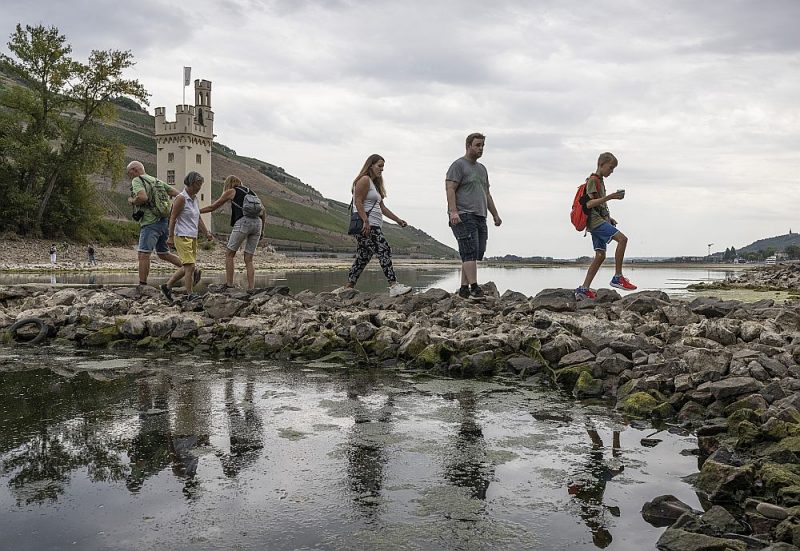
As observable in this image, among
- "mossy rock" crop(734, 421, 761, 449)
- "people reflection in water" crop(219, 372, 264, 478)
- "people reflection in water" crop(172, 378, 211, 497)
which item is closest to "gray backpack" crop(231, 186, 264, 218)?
"people reflection in water" crop(172, 378, 211, 497)

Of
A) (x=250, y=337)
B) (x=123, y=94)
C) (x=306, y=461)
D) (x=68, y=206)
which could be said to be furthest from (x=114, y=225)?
(x=306, y=461)

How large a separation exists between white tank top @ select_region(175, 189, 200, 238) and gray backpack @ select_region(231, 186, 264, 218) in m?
0.82

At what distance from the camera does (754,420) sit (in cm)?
448

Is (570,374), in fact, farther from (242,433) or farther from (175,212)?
(175,212)

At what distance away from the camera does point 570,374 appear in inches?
251

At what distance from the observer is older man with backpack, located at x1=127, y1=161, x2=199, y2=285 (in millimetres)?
→ 10711

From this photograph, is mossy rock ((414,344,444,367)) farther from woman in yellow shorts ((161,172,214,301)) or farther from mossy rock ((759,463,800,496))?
woman in yellow shorts ((161,172,214,301))

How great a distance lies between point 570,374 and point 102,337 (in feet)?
20.5

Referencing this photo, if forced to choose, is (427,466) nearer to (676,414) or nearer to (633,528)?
(633,528)

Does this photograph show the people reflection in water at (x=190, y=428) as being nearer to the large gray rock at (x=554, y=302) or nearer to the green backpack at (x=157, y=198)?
the large gray rock at (x=554, y=302)

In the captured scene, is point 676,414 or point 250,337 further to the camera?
point 250,337

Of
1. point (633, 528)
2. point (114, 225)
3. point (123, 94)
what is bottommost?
Result: point (633, 528)

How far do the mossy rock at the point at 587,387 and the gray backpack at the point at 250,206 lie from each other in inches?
274

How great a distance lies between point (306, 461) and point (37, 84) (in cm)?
5436
